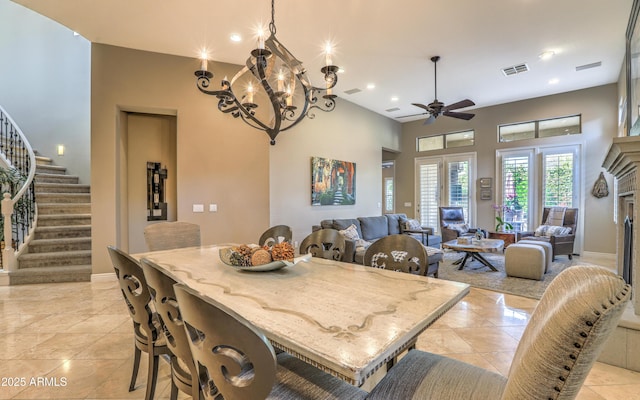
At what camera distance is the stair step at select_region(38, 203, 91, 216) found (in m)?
5.05

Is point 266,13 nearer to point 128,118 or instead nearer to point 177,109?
point 177,109

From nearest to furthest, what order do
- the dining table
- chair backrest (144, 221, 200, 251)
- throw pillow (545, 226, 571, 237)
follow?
the dining table → chair backrest (144, 221, 200, 251) → throw pillow (545, 226, 571, 237)

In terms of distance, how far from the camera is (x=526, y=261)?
427 centimetres

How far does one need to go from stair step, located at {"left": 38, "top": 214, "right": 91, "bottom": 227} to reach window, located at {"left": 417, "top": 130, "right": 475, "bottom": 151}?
8.00m

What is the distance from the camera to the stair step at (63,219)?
4883 mm

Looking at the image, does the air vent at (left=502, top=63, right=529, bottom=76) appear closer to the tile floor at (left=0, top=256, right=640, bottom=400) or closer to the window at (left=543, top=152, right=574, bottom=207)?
the window at (left=543, top=152, right=574, bottom=207)

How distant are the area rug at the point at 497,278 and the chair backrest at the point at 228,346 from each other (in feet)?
12.8

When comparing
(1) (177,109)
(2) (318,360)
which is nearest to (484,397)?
(2) (318,360)

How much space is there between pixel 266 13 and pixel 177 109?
2.07m

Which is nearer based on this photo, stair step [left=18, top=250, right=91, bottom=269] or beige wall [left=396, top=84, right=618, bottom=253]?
stair step [left=18, top=250, right=91, bottom=269]

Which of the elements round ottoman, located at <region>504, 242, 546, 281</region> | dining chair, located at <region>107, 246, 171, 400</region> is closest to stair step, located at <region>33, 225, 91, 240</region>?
dining chair, located at <region>107, 246, 171, 400</region>

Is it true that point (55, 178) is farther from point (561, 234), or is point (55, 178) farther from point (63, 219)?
point (561, 234)

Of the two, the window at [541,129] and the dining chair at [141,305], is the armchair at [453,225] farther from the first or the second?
the dining chair at [141,305]

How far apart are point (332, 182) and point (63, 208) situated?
4.98 m
